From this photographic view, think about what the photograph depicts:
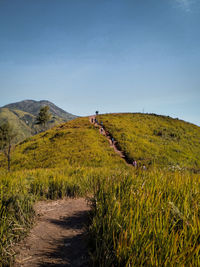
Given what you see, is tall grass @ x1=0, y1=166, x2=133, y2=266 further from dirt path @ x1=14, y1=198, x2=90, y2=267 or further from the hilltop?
the hilltop

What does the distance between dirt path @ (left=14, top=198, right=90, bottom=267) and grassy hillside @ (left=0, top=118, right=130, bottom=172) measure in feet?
56.2

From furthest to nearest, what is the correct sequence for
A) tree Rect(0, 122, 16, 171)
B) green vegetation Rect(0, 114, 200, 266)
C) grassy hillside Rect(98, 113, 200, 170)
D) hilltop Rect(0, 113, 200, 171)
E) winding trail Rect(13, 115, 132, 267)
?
tree Rect(0, 122, 16, 171) → grassy hillside Rect(98, 113, 200, 170) → hilltop Rect(0, 113, 200, 171) → winding trail Rect(13, 115, 132, 267) → green vegetation Rect(0, 114, 200, 266)

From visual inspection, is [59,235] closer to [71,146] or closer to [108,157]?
[108,157]

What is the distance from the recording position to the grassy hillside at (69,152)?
979 inches

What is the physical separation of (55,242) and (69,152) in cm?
2557

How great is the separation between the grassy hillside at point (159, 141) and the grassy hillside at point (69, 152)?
3414mm

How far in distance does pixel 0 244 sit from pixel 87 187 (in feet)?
15.5

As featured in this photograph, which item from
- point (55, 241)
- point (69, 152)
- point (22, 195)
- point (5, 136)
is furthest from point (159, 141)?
point (55, 241)

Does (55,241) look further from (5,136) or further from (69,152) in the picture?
(5,136)

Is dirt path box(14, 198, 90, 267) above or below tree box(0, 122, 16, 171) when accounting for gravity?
below

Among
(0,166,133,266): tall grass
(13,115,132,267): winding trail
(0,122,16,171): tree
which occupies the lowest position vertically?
(13,115,132,267): winding trail

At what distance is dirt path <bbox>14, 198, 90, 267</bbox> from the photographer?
2.76m

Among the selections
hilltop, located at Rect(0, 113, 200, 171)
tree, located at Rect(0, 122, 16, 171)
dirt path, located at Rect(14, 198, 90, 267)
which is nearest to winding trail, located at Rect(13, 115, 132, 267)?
dirt path, located at Rect(14, 198, 90, 267)

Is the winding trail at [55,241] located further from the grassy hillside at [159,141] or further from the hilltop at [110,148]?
the hilltop at [110,148]
